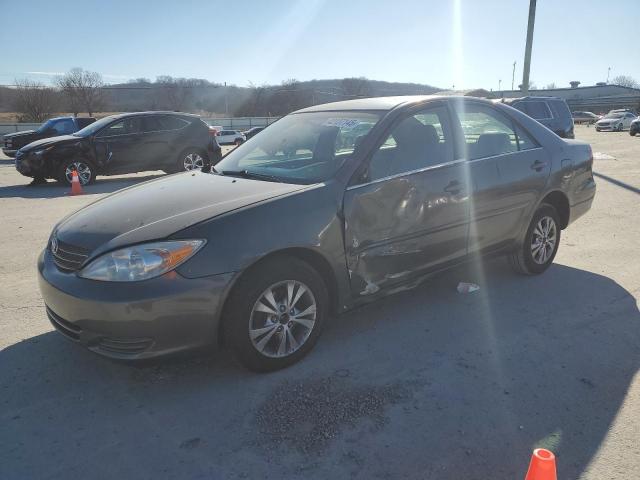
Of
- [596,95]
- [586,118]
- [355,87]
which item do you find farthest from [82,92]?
[596,95]

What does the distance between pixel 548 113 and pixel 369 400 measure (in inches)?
571

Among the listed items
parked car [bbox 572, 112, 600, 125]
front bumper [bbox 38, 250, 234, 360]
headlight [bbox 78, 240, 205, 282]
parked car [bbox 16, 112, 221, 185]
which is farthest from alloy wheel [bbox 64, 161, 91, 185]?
parked car [bbox 572, 112, 600, 125]

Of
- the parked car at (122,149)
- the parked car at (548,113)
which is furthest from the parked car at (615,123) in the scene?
the parked car at (122,149)

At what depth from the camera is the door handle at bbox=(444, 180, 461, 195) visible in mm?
3699

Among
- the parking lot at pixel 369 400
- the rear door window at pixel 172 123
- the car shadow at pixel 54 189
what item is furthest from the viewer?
the rear door window at pixel 172 123

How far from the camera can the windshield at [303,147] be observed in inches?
137

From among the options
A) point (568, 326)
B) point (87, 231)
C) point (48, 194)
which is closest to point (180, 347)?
point (87, 231)

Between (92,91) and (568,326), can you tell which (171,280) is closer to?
(568,326)

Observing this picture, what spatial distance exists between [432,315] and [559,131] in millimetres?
13005

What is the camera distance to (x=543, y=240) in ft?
15.4

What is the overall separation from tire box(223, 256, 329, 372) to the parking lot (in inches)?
5.5

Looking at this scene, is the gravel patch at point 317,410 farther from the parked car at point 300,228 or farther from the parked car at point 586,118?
the parked car at point 586,118

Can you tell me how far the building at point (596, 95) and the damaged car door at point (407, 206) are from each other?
192ft

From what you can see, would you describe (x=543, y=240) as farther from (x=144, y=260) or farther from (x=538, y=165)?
(x=144, y=260)
